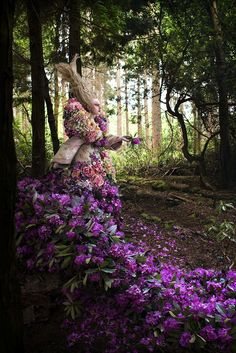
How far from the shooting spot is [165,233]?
250 inches

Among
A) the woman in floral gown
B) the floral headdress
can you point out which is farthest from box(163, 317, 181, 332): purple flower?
the floral headdress

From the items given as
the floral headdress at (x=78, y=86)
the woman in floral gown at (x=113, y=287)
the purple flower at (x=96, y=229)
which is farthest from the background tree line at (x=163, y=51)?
the purple flower at (x=96, y=229)

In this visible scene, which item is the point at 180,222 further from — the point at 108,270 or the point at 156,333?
the point at 156,333

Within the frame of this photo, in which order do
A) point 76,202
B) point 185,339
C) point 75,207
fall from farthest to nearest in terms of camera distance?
point 76,202
point 75,207
point 185,339

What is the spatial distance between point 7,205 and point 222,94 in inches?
285

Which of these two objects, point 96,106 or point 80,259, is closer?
point 80,259

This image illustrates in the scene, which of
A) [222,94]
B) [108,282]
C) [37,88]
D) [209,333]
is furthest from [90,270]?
[222,94]

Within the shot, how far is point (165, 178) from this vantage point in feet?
33.4

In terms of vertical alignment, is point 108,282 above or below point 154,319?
above

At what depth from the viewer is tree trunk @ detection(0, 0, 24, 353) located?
7.69 feet

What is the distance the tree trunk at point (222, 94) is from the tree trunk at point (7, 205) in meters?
6.86

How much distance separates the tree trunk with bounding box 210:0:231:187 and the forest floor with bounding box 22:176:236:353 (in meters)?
0.62

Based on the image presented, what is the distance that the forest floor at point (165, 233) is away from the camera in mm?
3441

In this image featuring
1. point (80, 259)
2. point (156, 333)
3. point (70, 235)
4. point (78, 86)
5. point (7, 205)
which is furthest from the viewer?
point (78, 86)
